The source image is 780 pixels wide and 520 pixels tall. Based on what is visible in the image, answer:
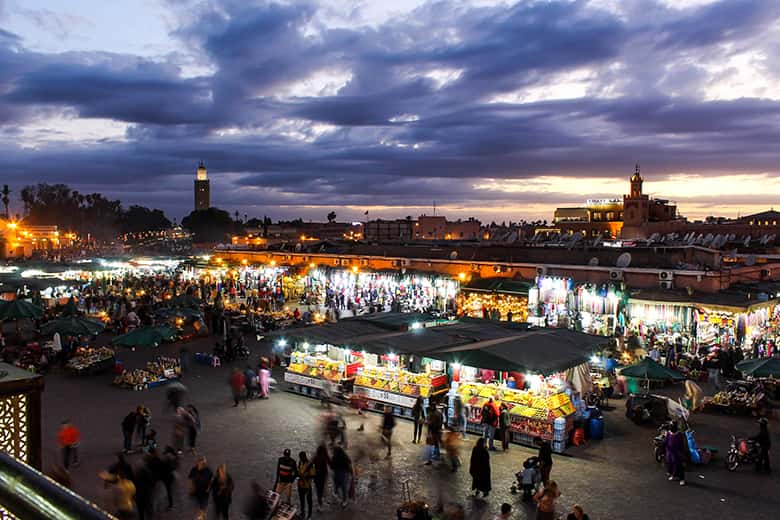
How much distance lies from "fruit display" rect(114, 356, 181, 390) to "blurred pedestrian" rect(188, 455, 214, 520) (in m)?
8.98

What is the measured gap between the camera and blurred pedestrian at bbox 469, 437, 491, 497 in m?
9.83

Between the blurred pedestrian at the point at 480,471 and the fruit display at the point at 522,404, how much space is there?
290cm

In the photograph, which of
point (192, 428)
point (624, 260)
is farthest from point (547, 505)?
point (624, 260)

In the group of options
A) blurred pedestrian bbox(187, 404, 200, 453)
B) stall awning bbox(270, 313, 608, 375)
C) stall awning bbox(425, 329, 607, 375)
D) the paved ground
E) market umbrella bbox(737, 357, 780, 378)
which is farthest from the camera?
market umbrella bbox(737, 357, 780, 378)

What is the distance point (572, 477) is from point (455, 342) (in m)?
5.50

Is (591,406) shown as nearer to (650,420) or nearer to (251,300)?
(650,420)

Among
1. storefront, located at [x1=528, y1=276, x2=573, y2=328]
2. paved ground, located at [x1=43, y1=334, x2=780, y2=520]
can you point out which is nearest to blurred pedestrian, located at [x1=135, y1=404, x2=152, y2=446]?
paved ground, located at [x1=43, y1=334, x2=780, y2=520]

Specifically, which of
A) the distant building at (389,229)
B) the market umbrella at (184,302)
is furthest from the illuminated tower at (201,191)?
the market umbrella at (184,302)

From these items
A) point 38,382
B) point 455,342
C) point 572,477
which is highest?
point 38,382

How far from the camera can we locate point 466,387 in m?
14.1

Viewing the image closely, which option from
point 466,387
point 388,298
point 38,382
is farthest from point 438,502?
point 388,298

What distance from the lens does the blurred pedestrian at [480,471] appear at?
9.83 meters

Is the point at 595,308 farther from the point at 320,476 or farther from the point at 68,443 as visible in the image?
the point at 68,443

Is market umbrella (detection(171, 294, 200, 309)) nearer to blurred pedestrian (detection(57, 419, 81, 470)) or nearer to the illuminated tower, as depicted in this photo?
blurred pedestrian (detection(57, 419, 81, 470))
